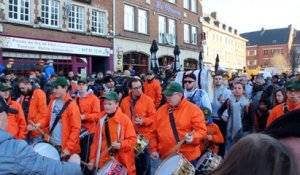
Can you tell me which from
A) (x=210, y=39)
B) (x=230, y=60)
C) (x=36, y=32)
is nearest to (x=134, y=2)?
(x=36, y=32)

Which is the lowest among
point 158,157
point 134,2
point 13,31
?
point 158,157

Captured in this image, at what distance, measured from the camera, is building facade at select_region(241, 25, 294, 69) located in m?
96.7

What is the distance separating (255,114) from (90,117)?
3.32 meters

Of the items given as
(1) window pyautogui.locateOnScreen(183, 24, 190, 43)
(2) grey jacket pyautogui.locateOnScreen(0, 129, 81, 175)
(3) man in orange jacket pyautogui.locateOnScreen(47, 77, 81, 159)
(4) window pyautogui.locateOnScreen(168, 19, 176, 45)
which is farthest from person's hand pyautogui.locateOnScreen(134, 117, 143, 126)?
(1) window pyautogui.locateOnScreen(183, 24, 190, 43)

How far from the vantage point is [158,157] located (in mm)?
5531

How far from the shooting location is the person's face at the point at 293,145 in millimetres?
1390

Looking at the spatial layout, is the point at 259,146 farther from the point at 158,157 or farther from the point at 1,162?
the point at 158,157

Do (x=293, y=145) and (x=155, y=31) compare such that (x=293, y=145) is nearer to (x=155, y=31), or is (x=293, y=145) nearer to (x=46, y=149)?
(x=46, y=149)

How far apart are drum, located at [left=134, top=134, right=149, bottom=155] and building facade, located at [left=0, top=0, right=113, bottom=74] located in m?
12.1

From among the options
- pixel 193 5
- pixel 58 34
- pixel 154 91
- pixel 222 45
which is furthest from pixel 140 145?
pixel 222 45

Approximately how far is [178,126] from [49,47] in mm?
15239

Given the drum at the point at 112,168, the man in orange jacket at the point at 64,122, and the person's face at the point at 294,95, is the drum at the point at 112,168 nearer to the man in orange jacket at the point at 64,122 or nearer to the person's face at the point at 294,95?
the man in orange jacket at the point at 64,122

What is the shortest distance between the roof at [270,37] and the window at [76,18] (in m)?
84.8

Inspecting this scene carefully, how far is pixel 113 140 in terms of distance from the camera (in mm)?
5395
